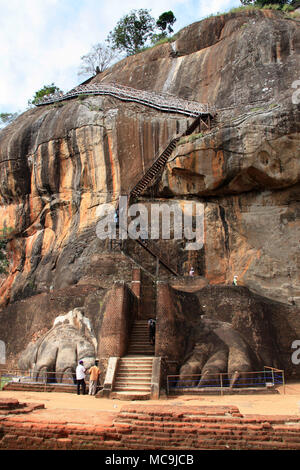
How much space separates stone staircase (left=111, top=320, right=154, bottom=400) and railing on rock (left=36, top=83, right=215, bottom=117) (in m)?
14.3

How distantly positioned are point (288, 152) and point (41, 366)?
1370 centimetres

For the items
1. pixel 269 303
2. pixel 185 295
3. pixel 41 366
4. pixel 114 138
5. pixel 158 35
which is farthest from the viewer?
pixel 158 35

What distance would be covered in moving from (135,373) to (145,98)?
18777mm

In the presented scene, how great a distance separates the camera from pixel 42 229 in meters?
27.7

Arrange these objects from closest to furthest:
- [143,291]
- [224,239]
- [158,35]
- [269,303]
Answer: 1. [269,303]
2. [143,291]
3. [224,239]
4. [158,35]

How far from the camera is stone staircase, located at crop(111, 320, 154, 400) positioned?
13.3m

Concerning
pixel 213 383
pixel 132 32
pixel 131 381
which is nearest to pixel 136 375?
pixel 131 381

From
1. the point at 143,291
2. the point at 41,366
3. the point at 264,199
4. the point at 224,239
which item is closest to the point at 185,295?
the point at 143,291

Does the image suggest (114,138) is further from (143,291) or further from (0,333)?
(0,333)

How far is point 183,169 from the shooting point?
24188 mm

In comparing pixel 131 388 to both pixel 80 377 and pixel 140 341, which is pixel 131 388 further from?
pixel 140 341

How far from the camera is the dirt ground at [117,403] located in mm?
9641

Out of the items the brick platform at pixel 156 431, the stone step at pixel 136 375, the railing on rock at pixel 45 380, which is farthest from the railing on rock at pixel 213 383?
the brick platform at pixel 156 431

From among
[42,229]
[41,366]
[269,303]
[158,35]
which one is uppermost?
[158,35]
